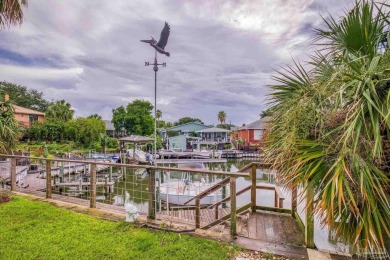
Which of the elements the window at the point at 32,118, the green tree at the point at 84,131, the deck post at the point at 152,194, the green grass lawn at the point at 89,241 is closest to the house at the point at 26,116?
the window at the point at 32,118

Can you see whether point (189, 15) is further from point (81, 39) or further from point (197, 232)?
point (197, 232)

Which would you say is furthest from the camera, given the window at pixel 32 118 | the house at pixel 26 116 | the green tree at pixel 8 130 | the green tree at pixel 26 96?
the green tree at pixel 26 96

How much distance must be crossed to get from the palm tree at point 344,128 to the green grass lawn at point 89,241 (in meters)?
1.39

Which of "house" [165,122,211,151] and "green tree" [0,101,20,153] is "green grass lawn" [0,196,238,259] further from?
"house" [165,122,211,151]

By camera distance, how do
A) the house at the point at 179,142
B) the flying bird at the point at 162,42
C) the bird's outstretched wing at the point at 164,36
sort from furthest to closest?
the house at the point at 179,142 → the bird's outstretched wing at the point at 164,36 → the flying bird at the point at 162,42

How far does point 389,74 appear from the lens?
1.83 meters

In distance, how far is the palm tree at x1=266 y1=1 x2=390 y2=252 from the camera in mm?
1762

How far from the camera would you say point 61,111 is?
3281 centimetres

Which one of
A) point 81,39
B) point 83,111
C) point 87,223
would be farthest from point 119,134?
point 87,223

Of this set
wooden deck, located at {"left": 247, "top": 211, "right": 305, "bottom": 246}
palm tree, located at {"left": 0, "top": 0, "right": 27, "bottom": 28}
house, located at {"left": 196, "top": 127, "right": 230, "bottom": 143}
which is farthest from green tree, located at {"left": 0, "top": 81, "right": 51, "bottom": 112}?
wooden deck, located at {"left": 247, "top": 211, "right": 305, "bottom": 246}

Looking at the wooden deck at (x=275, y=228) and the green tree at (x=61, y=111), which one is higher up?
the green tree at (x=61, y=111)

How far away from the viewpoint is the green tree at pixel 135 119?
37.7 metres

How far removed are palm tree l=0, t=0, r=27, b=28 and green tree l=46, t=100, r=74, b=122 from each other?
31014mm

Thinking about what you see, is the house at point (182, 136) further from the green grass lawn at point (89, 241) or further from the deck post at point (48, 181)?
the green grass lawn at point (89, 241)
